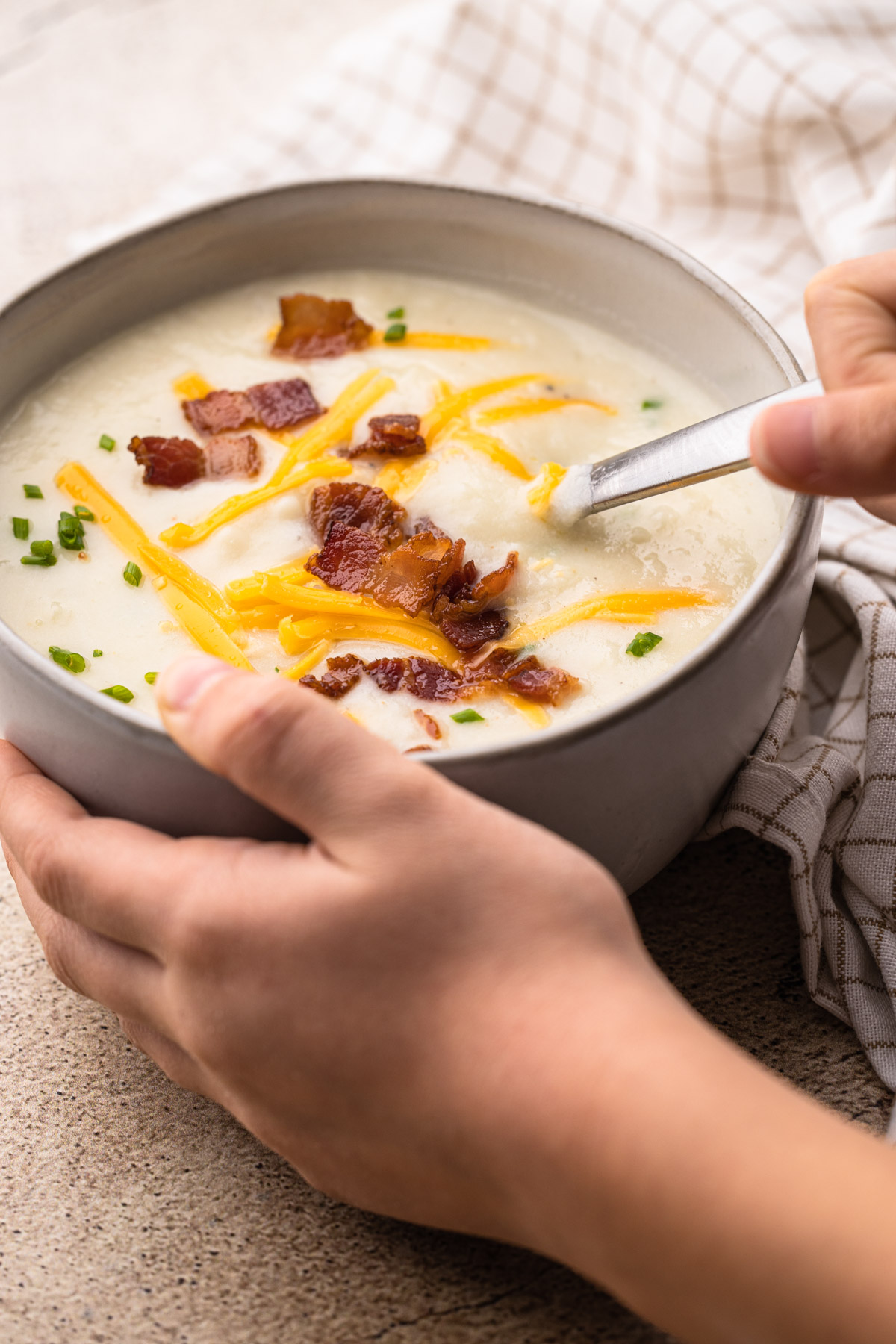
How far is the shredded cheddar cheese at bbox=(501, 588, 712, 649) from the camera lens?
4.76 ft

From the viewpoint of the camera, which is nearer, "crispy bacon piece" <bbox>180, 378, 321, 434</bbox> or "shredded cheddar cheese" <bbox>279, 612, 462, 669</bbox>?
"shredded cheddar cheese" <bbox>279, 612, 462, 669</bbox>

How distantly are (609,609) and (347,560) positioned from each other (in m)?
0.32

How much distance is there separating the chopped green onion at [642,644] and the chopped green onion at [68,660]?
63 centimetres

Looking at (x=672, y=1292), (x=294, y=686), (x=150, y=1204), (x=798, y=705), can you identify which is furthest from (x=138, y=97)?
(x=672, y=1292)

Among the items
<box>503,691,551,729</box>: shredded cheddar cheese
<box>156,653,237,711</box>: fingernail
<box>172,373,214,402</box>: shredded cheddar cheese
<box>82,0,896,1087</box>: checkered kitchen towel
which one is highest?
<box>82,0,896,1087</box>: checkered kitchen towel

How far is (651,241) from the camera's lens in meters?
1.71

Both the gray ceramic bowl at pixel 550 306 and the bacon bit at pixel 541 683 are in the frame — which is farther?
the bacon bit at pixel 541 683

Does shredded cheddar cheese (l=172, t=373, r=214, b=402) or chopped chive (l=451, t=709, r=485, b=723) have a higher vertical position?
shredded cheddar cheese (l=172, t=373, r=214, b=402)

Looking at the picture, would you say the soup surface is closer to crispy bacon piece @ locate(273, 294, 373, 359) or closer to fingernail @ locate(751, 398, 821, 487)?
crispy bacon piece @ locate(273, 294, 373, 359)

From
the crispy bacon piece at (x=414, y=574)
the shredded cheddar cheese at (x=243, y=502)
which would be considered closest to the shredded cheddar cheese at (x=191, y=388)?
the shredded cheddar cheese at (x=243, y=502)

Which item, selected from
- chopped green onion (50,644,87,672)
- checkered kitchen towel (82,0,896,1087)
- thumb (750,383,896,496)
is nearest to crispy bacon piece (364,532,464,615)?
chopped green onion (50,644,87,672)

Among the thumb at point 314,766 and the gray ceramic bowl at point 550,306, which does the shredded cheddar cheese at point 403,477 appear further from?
the thumb at point 314,766

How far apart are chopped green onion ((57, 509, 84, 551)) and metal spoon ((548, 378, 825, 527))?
0.59 m

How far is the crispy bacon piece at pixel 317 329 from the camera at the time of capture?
187 cm
